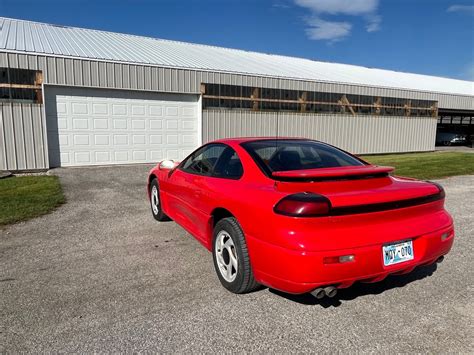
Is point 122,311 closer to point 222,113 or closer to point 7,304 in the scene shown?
point 7,304

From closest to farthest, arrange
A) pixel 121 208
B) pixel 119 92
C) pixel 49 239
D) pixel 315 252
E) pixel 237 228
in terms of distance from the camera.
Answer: pixel 315 252 < pixel 237 228 < pixel 49 239 < pixel 121 208 < pixel 119 92

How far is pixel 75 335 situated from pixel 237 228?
148cm

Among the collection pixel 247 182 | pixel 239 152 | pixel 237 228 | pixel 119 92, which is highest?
pixel 119 92

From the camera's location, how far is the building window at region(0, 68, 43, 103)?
10.8 meters

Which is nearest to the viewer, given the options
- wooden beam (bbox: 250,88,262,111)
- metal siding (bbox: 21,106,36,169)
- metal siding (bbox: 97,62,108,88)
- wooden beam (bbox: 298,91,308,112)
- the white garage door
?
metal siding (bbox: 21,106,36,169)

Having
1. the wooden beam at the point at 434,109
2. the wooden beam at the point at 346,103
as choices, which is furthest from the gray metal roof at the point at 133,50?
the wooden beam at the point at 434,109

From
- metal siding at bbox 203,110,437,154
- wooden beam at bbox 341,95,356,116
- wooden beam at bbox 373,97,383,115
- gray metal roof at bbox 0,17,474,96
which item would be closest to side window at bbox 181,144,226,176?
gray metal roof at bbox 0,17,474,96

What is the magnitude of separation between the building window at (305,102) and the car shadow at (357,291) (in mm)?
11531

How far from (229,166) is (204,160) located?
65 cm

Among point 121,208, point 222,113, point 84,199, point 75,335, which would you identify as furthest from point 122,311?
point 222,113

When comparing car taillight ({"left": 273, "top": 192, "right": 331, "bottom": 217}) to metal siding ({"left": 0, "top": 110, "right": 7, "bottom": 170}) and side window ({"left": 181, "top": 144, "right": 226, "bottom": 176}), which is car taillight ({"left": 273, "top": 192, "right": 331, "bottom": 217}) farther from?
metal siding ({"left": 0, "top": 110, "right": 7, "bottom": 170})

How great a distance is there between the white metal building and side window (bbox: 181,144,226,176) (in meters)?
8.70

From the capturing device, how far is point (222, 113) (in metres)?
14.6

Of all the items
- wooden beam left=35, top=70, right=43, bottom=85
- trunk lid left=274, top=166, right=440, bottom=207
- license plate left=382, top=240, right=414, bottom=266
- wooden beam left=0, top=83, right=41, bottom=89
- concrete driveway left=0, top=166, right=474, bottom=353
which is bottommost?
concrete driveway left=0, top=166, right=474, bottom=353
